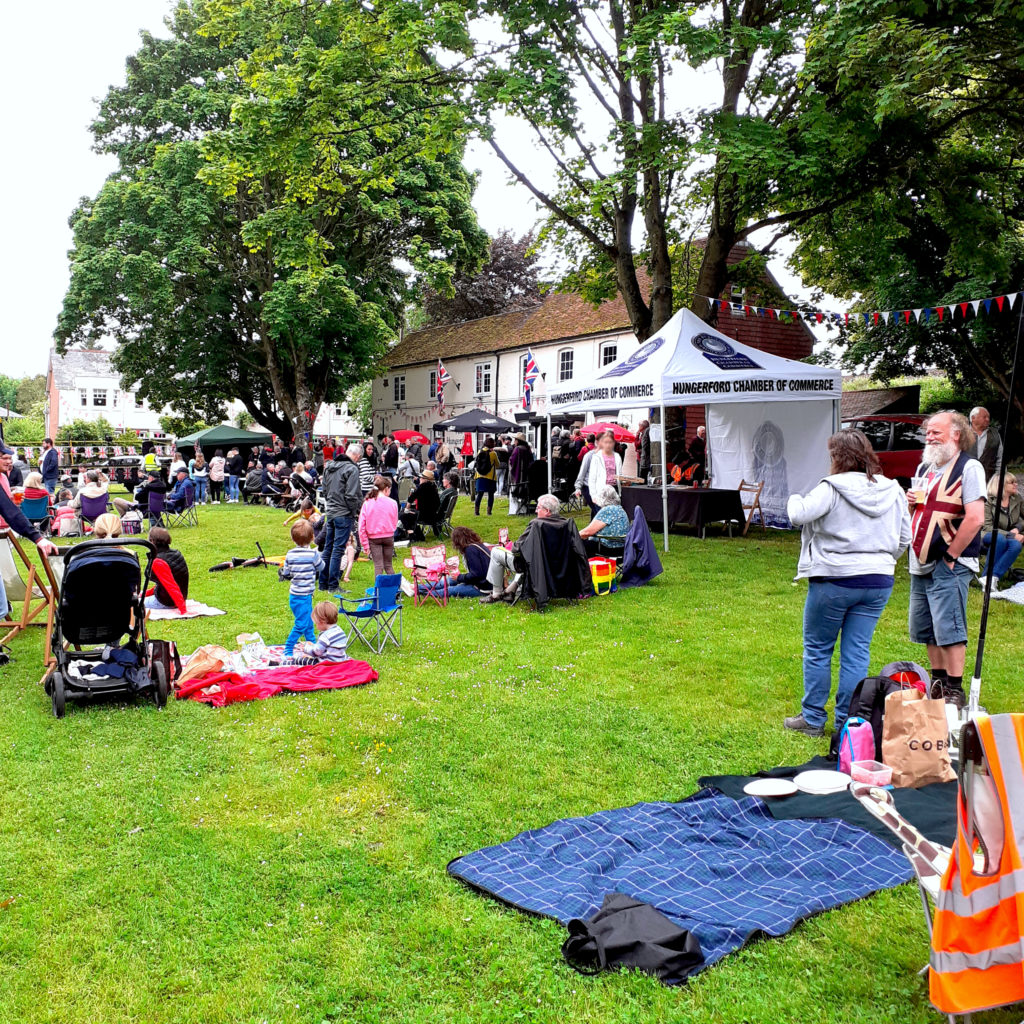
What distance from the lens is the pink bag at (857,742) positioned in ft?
14.6

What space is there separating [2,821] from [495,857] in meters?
2.52

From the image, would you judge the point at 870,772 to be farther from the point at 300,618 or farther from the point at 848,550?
the point at 300,618

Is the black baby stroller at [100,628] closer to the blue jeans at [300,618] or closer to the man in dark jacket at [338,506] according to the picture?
the blue jeans at [300,618]

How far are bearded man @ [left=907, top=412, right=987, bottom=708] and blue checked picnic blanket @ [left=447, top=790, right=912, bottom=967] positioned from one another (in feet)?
5.30

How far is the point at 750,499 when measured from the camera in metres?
15.9

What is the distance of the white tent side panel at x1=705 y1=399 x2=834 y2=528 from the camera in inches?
569

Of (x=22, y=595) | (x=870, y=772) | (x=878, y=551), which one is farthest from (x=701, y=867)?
(x=22, y=595)

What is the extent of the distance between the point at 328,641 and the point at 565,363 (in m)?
27.2

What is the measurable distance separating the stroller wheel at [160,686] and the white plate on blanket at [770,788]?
4021 millimetres

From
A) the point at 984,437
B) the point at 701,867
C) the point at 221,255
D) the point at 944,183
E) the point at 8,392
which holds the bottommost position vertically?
the point at 701,867

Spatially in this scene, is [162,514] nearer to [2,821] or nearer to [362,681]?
[362,681]

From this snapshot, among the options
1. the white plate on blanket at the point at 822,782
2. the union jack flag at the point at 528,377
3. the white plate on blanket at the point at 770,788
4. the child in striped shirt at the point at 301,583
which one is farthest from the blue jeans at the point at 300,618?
the union jack flag at the point at 528,377

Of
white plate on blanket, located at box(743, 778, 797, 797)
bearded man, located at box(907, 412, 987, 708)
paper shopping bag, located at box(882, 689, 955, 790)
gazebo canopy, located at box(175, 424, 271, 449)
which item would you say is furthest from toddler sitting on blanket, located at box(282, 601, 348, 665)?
gazebo canopy, located at box(175, 424, 271, 449)

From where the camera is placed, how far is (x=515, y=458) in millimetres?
17969
